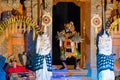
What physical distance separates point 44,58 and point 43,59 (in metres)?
0.02

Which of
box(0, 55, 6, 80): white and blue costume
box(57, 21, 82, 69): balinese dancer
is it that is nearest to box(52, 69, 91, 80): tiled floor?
box(57, 21, 82, 69): balinese dancer

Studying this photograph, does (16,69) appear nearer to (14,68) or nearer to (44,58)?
(14,68)

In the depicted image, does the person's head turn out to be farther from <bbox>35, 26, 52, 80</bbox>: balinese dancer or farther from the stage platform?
the stage platform

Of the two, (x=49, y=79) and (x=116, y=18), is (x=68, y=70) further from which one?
(x=116, y=18)

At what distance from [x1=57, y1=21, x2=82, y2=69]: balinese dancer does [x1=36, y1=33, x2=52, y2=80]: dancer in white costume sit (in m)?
0.46

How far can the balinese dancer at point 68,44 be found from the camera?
30.5ft

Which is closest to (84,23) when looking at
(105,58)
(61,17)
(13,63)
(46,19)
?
(61,17)

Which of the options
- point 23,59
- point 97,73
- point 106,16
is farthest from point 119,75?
point 23,59

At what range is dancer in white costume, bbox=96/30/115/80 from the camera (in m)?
8.90

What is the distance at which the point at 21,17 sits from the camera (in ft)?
29.9

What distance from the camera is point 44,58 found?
29.0ft

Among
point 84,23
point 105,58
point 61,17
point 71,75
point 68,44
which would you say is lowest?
point 71,75

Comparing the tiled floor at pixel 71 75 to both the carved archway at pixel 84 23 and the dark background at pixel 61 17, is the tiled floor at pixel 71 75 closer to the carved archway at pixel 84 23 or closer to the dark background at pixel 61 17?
the carved archway at pixel 84 23

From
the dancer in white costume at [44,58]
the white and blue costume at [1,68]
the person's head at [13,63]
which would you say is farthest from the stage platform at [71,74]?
the white and blue costume at [1,68]
